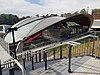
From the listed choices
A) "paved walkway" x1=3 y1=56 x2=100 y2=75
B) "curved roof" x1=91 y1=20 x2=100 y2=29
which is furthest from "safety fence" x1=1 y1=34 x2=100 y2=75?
"curved roof" x1=91 y1=20 x2=100 y2=29

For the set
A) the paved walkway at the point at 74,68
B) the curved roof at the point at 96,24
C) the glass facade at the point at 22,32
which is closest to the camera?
the paved walkway at the point at 74,68

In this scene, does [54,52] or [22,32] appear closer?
[54,52]

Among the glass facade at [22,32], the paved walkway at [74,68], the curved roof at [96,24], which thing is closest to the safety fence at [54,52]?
the paved walkway at [74,68]

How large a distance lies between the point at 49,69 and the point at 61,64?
2.31 ft

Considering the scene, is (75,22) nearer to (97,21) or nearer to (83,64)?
(97,21)

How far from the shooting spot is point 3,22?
5797 centimetres

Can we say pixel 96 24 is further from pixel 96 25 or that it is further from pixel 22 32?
pixel 22 32

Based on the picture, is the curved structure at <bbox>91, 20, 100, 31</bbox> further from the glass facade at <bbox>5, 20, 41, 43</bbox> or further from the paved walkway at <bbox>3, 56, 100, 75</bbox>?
the paved walkway at <bbox>3, 56, 100, 75</bbox>

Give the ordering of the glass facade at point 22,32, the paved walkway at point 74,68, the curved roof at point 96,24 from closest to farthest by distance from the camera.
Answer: the paved walkway at point 74,68 < the glass facade at point 22,32 < the curved roof at point 96,24

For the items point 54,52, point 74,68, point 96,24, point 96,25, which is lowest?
point 74,68

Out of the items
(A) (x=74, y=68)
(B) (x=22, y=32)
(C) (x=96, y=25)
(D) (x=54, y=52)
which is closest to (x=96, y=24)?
(C) (x=96, y=25)

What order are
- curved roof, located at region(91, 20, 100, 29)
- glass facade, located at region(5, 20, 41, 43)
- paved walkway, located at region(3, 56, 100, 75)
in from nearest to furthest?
1. paved walkway, located at region(3, 56, 100, 75)
2. glass facade, located at region(5, 20, 41, 43)
3. curved roof, located at region(91, 20, 100, 29)

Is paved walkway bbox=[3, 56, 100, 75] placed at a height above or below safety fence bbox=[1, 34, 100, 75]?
below

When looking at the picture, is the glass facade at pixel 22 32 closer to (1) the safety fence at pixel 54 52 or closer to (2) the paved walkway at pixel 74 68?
(1) the safety fence at pixel 54 52
